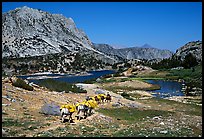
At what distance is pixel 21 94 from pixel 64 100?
12.9ft

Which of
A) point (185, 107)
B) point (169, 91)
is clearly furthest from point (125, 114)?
point (169, 91)

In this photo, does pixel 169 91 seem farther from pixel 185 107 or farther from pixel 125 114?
pixel 125 114

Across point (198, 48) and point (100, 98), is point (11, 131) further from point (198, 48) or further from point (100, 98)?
point (198, 48)

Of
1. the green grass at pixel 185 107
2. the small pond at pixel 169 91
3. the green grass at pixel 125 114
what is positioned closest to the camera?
the green grass at pixel 125 114

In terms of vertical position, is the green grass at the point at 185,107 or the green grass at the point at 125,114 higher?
the green grass at the point at 125,114

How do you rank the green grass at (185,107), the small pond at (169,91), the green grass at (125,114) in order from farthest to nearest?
the small pond at (169,91)
the green grass at (185,107)
the green grass at (125,114)

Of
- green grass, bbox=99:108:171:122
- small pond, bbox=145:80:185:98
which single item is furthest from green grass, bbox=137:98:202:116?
small pond, bbox=145:80:185:98

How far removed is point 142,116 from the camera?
24219 mm

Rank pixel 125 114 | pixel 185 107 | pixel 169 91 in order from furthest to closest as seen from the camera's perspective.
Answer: pixel 169 91 < pixel 185 107 < pixel 125 114

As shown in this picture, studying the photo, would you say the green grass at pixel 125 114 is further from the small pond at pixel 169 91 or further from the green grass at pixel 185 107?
the small pond at pixel 169 91

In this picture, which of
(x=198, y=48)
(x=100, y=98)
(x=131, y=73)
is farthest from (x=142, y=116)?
(x=198, y=48)

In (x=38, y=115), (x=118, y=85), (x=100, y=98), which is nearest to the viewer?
(x=38, y=115)

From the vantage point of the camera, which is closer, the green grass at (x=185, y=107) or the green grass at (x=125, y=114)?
the green grass at (x=125, y=114)

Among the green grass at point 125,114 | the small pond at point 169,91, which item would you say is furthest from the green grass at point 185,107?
the small pond at point 169,91
